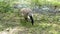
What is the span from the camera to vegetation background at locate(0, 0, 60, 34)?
20.2ft

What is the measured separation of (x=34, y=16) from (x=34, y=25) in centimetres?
78

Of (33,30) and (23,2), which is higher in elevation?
(23,2)

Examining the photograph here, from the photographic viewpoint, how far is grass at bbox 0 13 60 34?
612 cm

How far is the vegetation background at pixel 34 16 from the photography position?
243 inches

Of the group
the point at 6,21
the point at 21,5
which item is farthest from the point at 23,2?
the point at 6,21

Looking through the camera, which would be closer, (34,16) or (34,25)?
(34,25)

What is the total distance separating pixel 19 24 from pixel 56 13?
169 cm

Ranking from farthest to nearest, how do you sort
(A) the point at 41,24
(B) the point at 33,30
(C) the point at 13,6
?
(C) the point at 13,6, (A) the point at 41,24, (B) the point at 33,30

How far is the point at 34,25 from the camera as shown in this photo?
6387 millimetres

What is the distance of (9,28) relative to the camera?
20.6ft

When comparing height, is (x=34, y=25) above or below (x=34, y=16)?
below

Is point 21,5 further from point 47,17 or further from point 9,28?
point 9,28

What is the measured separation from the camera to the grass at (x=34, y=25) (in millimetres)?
6121

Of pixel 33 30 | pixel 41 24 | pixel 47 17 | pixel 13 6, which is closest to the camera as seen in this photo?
pixel 33 30
